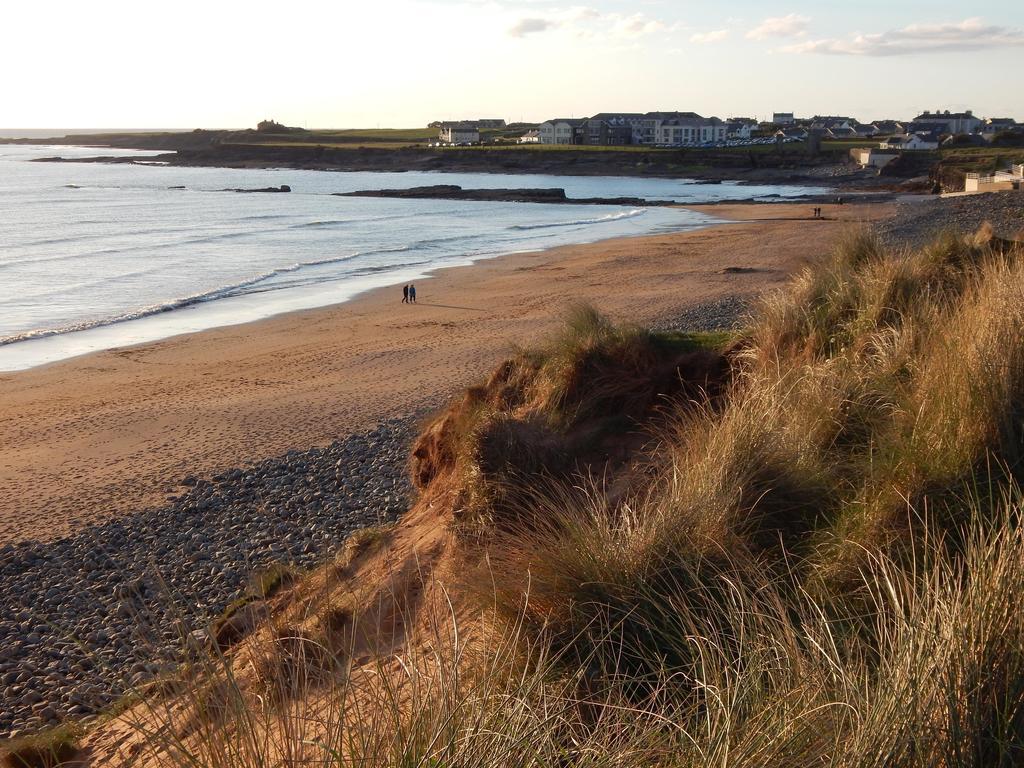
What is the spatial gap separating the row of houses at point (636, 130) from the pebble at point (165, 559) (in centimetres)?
14573

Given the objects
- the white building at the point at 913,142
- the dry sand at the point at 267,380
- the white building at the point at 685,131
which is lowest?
the dry sand at the point at 267,380

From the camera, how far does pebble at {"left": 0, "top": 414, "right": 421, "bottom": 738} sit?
275 inches

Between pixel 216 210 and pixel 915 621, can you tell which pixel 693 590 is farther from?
pixel 216 210

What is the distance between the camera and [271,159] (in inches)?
5354

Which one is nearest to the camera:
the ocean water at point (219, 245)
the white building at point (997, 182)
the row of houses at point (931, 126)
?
the ocean water at point (219, 245)

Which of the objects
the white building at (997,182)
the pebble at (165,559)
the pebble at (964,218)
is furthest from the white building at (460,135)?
the pebble at (165,559)

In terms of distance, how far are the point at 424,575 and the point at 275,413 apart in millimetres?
9073

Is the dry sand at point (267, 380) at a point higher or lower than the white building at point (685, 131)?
lower

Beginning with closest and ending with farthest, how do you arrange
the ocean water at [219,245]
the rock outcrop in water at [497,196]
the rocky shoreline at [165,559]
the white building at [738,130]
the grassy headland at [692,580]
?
the grassy headland at [692,580] < the rocky shoreline at [165,559] < the ocean water at [219,245] < the rock outcrop in water at [497,196] < the white building at [738,130]

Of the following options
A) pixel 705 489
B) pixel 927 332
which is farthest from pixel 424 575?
pixel 927 332

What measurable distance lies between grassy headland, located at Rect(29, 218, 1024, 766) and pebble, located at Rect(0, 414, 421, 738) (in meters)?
1.20

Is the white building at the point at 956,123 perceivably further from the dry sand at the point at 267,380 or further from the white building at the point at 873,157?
the dry sand at the point at 267,380

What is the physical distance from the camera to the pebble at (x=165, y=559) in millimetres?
6973

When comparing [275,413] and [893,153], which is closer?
[275,413]
